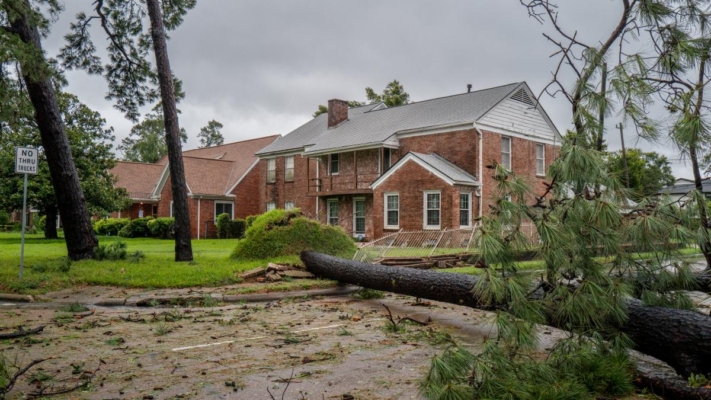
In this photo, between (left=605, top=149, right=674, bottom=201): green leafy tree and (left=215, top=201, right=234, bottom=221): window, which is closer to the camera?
(left=605, top=149, right=674, bottom=201): green leafy tree

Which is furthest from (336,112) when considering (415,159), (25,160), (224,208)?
(25,160)

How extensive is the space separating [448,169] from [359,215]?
6.32 meters

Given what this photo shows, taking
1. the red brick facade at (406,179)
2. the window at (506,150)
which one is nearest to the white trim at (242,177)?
the red brick facade at (406,179)

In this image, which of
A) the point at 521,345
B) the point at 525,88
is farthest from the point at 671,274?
the point at 525,88

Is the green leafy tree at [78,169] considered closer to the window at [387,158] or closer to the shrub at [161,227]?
the shrub at [161,227]

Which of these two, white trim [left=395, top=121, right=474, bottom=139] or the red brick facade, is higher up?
white trim [left=395, top=121, right=474, bottom=139]

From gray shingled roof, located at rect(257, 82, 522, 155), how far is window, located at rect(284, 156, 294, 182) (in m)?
0.65

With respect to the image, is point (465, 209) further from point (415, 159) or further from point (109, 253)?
point (109, 253)

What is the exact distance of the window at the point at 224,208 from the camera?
34906mm

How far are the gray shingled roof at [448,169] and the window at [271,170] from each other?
12.6m

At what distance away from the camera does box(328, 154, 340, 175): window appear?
98.4 feet

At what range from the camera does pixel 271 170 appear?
34875 millimetres

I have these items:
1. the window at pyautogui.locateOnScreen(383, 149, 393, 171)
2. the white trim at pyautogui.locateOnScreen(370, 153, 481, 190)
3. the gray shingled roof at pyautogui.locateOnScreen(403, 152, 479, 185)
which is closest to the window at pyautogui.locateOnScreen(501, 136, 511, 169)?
the gray shingled roof at pyautogui.locateOnScreen(403, 152, 479, 185)

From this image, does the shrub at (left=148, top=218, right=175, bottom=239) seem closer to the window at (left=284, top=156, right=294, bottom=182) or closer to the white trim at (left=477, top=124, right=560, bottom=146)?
the window at (left=284, top=156, right=294, bottom=182)
